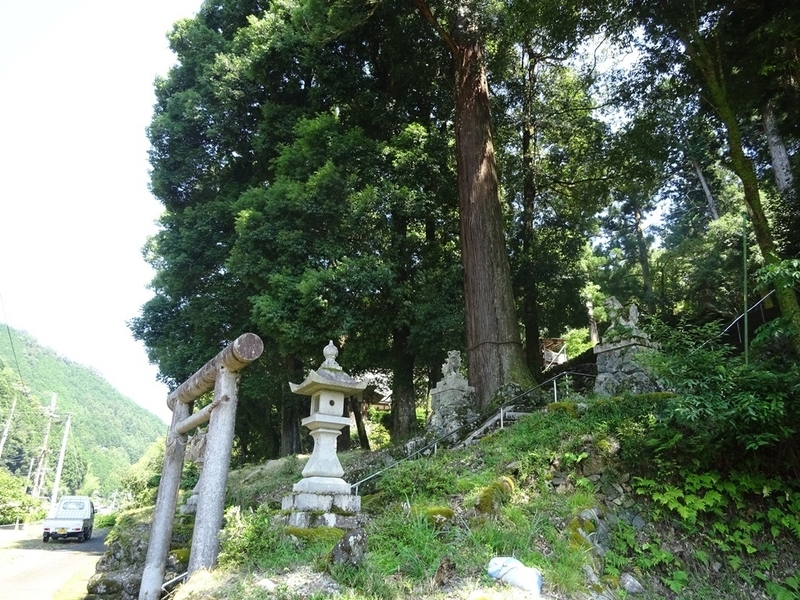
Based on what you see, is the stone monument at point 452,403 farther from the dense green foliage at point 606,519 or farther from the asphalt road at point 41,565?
the asphalt road at point 41,565

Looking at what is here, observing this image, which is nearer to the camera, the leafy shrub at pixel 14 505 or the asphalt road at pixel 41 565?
the asphalt road at pixel 41 565

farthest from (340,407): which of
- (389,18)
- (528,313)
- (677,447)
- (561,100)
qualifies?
(561,100)

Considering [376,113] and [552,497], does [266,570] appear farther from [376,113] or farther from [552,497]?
[376,113]

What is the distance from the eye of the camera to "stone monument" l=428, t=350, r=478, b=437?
34.1ft

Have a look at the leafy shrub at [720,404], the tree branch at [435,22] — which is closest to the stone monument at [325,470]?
the leafy shrub at [720,404]

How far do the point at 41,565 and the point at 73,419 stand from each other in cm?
7838

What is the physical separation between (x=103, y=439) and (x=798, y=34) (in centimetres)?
10524

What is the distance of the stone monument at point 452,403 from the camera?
10391mm

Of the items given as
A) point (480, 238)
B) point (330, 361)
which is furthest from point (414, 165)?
point (330, 361)

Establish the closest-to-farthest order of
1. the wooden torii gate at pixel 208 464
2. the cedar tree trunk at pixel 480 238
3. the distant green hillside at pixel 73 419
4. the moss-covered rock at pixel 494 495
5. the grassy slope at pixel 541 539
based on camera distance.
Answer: the grassy slope at pixel 541 539 < the moss-covered rock at pixel 494 495 < the wooden torii gate at pixel 208 464 < the cedar tree trunk at pixel 480 238 < the distant green hillside at pixel 73 419

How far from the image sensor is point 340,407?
604cm

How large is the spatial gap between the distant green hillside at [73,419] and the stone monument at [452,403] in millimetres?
35807

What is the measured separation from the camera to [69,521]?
704 inches

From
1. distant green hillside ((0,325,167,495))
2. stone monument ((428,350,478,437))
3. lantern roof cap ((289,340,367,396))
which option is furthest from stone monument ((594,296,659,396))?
distant green hillside ((0,325,167,495))
